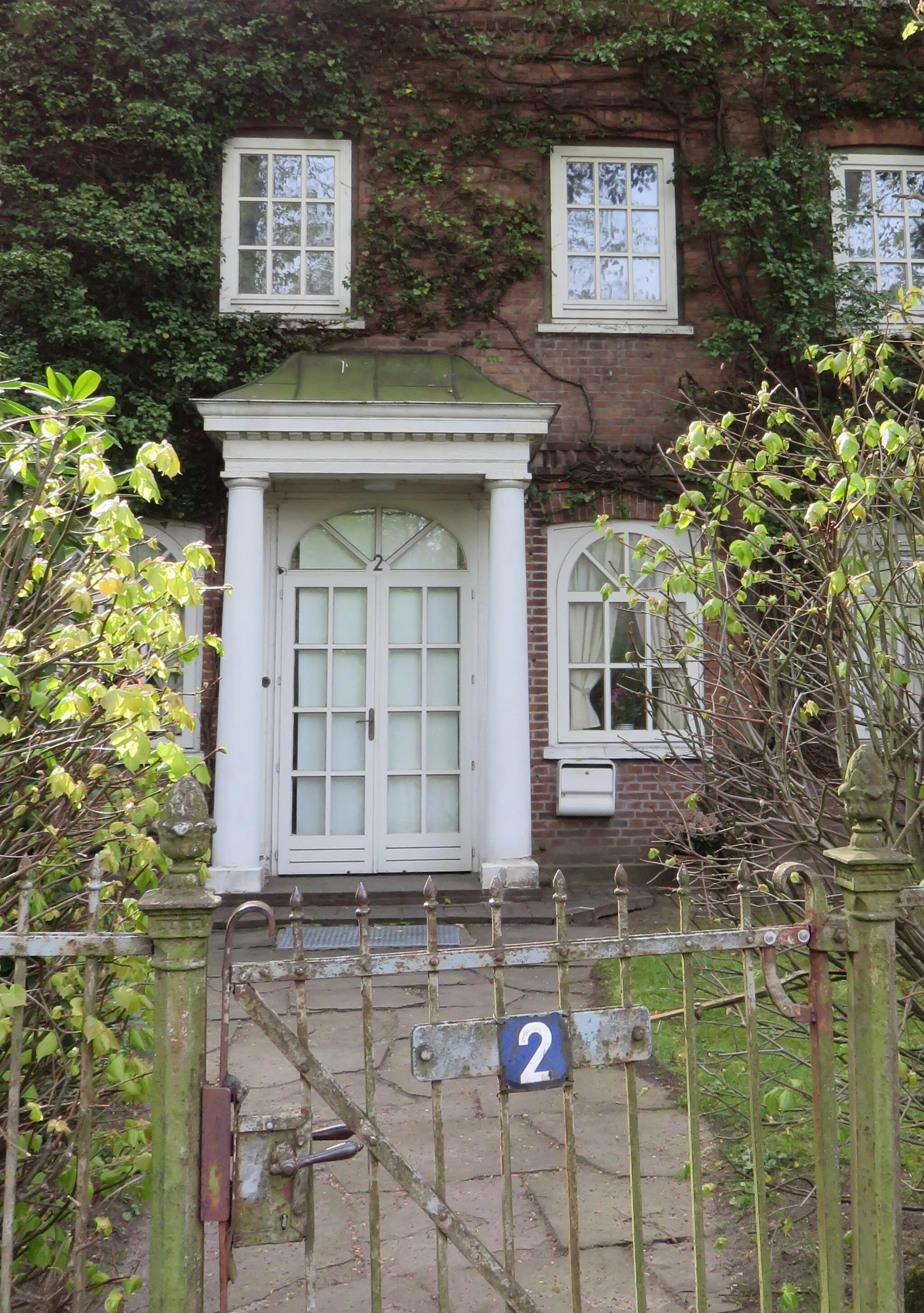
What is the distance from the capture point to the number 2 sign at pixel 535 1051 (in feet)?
7.19

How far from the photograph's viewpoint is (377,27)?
28.7 feet

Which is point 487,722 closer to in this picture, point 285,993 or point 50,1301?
point 285,993

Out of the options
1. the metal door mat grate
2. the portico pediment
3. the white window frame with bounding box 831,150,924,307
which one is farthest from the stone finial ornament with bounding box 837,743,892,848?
the white window frame with bounding box 831,150,924,307

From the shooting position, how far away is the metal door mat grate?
6546 mm

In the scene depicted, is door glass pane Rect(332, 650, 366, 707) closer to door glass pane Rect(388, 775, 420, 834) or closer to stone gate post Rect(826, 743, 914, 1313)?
door glass pane Rect(388, 775, 420, 834)

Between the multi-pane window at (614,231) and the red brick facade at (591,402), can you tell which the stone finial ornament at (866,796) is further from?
the multi-pane window at (614,231)

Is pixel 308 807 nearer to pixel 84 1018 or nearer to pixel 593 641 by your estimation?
pixel 593 641

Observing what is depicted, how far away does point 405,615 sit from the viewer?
8445 mm

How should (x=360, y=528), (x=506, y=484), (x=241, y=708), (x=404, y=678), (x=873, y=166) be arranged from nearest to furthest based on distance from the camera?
(x=241, y=708)
(x=506, y=484)
(x=404, y=678)
(x=360, y=528)
(x=873, y=166)

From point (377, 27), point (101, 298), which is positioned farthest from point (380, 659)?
point (377, 27)

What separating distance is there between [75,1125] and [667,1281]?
67.9 inches

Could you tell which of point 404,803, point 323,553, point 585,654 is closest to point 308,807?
point 404,803

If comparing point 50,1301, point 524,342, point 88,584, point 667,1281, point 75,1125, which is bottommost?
point 667,1281

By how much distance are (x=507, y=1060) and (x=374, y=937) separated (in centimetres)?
470
